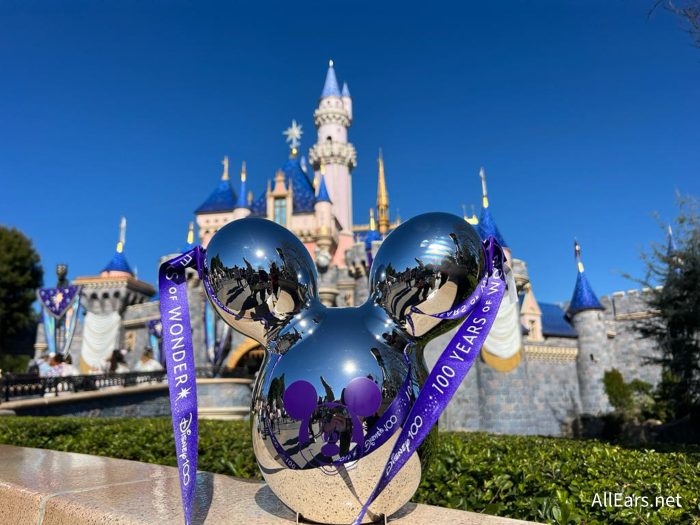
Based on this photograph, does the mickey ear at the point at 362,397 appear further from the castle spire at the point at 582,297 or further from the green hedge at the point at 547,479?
the castle spire at the point at 582,297

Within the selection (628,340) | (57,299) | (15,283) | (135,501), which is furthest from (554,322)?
(15,283)

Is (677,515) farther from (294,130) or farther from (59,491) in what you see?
(294,130)

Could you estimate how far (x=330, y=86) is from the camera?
1340 inches

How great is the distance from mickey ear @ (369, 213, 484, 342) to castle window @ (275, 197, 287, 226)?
25.5m

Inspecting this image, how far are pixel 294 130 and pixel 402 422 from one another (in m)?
31.9

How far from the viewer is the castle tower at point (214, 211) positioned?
2876 cm

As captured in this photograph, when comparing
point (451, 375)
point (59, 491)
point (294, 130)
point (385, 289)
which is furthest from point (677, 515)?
point (294, 130)

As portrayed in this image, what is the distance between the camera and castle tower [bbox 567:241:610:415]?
20.9 metres

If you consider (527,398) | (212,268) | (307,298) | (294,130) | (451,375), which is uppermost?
(294,130)

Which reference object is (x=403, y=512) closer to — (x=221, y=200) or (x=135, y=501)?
(x=135, y=501)

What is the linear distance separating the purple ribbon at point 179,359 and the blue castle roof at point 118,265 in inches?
1140

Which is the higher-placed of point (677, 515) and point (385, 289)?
point (385, 289)

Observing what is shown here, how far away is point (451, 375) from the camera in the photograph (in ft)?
5.66

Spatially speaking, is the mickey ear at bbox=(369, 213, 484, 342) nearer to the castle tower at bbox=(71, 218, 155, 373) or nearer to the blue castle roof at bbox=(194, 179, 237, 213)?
the castle tower at bbox=(71, 218, 155, 373)
